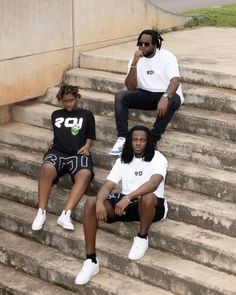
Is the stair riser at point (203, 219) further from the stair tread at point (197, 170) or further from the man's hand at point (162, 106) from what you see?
the man's hand at point (162, 106)

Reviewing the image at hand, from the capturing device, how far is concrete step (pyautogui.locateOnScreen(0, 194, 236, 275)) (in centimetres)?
602

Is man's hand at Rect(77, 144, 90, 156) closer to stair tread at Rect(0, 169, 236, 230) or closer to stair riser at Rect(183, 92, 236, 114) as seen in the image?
stair tread at Rect(0, 169, 236, 230)

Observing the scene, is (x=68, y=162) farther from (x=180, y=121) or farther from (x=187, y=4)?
(x=187, y=4)

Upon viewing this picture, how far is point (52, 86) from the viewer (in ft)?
29.0

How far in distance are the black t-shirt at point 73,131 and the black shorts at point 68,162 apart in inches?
3.1

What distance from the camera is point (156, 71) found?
7.34 metres

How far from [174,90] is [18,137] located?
7.18 feet

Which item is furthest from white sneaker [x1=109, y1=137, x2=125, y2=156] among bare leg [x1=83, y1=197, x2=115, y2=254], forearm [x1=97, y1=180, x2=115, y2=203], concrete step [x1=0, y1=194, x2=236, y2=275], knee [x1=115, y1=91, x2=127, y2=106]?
bare leg [x1=83, y1=197, x2=115, y2=254]

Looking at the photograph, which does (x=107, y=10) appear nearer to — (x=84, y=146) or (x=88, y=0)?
(x=88, y=0)

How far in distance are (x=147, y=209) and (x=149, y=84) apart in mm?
1857

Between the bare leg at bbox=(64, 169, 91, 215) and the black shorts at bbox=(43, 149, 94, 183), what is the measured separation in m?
0.07

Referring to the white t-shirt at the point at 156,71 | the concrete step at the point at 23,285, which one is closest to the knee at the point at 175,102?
the white t-shirt at the point at 156,71

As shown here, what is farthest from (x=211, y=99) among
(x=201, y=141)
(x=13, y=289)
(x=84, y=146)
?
(x=13, y=289)

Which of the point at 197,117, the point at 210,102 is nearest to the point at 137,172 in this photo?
the point at 197,117
